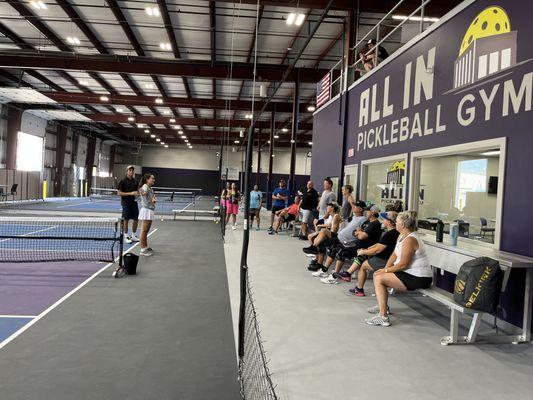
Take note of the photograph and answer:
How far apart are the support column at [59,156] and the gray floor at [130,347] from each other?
27.1 meters

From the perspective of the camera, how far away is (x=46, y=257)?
7930 millimetres

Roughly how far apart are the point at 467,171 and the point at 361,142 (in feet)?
8.53

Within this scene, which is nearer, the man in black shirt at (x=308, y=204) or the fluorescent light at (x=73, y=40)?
the man in black shirt at (x=308, y=204)

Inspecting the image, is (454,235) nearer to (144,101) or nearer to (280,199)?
(280,199)

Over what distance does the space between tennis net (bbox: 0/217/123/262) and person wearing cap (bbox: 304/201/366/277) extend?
3.41 m

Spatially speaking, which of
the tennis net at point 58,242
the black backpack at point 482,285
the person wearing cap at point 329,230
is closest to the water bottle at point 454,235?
the black backpack at point 482,285

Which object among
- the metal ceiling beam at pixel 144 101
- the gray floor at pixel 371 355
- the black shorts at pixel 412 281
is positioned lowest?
the gray floor at pixel 371 355

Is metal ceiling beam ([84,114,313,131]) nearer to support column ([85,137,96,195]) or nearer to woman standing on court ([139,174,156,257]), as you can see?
support column ([85,137,96,195])

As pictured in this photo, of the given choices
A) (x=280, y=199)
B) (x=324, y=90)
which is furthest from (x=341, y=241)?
(x=324, y=90)

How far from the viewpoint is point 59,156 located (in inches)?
1196

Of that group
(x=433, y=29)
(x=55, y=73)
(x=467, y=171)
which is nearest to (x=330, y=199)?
(x=467, y=171)

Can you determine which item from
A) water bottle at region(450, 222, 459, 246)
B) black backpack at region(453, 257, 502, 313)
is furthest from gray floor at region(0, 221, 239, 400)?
water bottle at region(450, 222, 459, 246)

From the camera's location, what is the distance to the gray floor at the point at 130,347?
3055 millimetres

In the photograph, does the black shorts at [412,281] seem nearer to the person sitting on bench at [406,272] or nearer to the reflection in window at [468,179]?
the person sitting on bench at [406,272]
